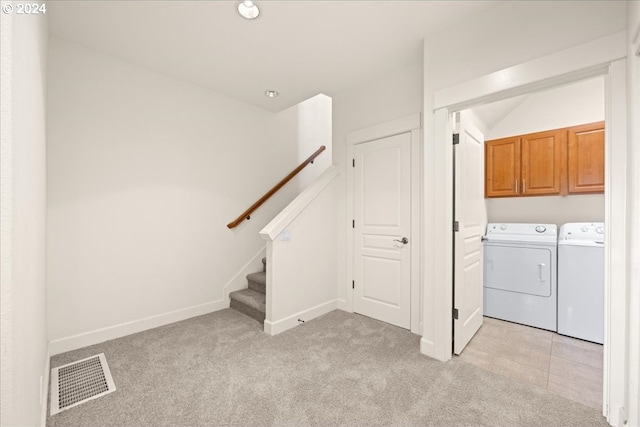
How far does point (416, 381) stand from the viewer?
6.06 feet

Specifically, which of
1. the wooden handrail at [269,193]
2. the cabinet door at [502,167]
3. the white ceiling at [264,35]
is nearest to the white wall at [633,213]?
the white ceiling at [264,35]

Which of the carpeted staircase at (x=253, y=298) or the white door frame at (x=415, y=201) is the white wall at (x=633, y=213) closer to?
the white door frame at (x=415, y=201)

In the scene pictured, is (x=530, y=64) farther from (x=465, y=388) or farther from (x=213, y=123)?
(x=213, y=123)

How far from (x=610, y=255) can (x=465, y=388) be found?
115 cm

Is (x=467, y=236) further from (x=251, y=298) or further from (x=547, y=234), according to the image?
(x=251, y=298)

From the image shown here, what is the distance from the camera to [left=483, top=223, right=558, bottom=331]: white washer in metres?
2.77

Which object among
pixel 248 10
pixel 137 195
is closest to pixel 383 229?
pixel 248 10

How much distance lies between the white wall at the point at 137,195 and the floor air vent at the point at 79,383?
1.15 feet

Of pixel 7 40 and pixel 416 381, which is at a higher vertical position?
pixel 7 40

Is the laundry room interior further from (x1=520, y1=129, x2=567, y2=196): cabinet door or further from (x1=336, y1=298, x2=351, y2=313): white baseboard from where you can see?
(x1=336, y1=298, x2=351, y2=313): white baseboard

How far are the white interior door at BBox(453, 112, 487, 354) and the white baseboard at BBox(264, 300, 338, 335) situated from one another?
4.46ft

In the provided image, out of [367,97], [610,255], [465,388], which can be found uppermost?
[367,97]

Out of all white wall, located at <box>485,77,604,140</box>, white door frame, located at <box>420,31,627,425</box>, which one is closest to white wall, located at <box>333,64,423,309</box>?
white door frame, located at <box>420,31,627,425</box>

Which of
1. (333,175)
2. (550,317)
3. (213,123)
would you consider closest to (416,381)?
(550,317)
